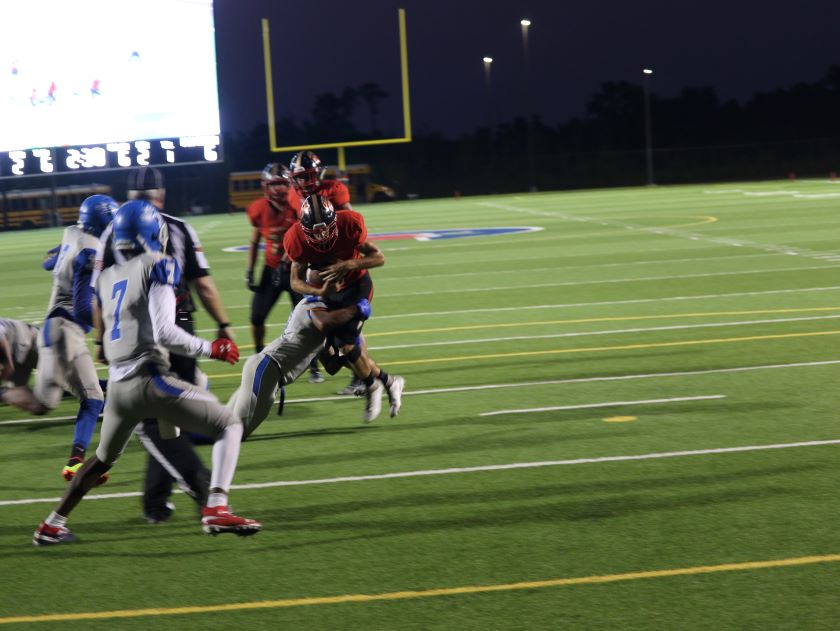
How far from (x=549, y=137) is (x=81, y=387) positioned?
8012cm

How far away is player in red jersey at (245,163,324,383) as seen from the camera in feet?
33.7

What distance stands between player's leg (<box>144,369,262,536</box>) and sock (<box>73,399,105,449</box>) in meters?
1.88

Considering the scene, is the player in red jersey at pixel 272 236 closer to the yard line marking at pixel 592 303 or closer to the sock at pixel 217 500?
the yard line marking at pixel 592 303

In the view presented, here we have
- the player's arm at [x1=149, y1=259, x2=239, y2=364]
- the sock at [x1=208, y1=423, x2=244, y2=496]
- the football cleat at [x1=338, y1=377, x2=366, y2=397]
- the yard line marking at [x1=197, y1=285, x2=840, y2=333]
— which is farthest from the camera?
the yard line marking at [x1=197, y1=285, x2=840, y2=333]

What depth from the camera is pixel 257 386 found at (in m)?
7.66

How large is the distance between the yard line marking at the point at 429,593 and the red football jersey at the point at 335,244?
10.7 feet

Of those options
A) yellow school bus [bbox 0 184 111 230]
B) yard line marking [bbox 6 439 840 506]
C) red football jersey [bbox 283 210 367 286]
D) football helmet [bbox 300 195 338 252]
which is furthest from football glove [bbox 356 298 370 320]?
yellow school bus [bbox 0 184 111 230]

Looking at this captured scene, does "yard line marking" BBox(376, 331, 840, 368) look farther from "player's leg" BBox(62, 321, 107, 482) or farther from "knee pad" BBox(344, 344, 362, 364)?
"player's leg" BBox(62, 321, 107, 482)

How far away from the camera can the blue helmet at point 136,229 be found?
574 centimetres

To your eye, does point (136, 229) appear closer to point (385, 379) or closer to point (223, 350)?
point (223, 350)

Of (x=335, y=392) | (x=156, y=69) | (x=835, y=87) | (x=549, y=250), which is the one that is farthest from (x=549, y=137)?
(x=335, y=392)

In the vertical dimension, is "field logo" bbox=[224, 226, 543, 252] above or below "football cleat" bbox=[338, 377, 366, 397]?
above

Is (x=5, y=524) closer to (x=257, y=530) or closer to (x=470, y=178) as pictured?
(x=257, y=530)

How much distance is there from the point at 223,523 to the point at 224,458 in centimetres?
31
